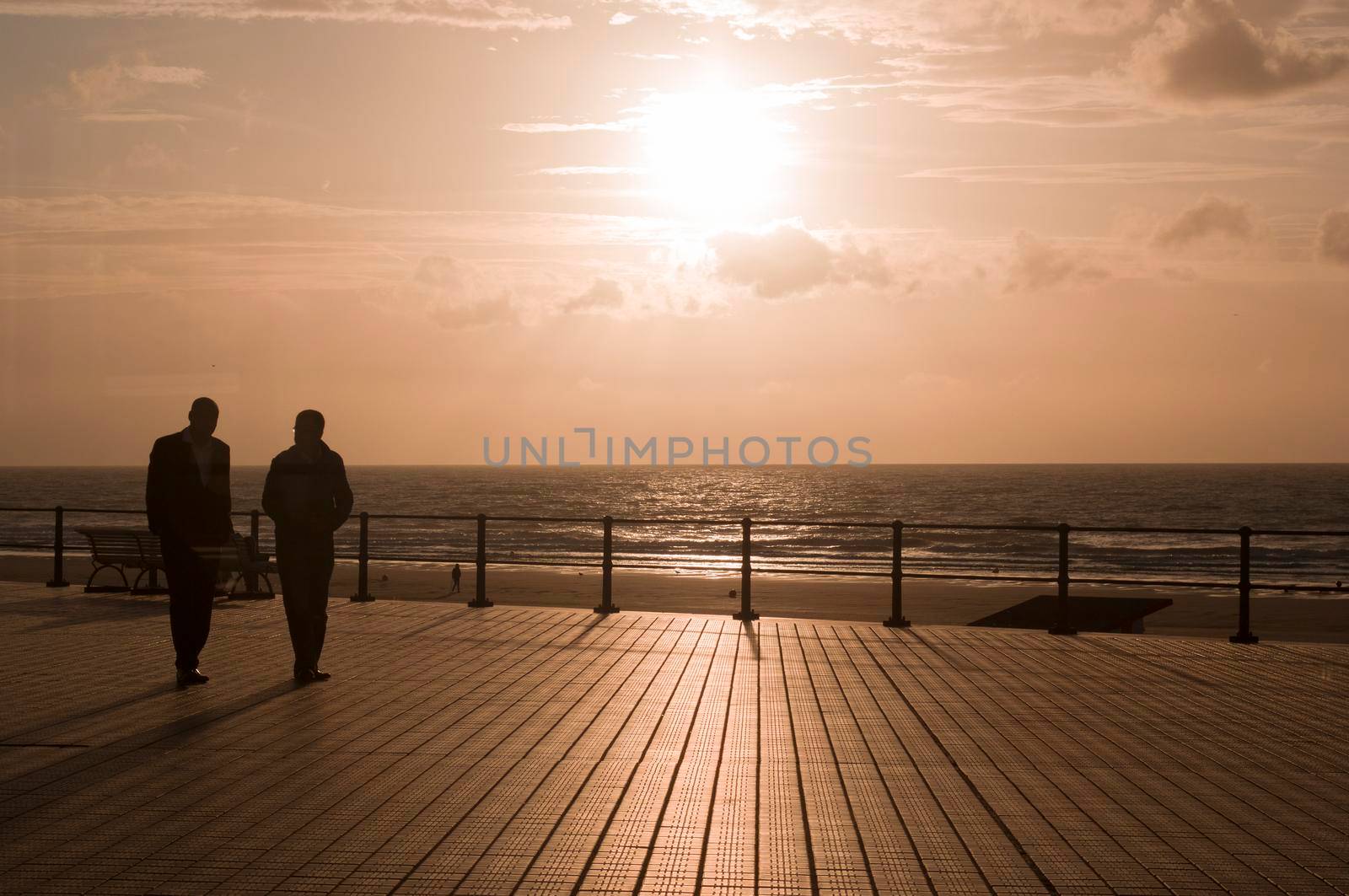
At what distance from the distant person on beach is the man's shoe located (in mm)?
611

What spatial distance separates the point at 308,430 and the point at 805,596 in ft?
70.3

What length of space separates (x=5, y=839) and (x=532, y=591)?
957 inches

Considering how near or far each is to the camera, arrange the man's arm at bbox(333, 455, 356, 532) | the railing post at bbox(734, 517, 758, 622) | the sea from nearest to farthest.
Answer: the man's arm at bbox(333, 455, 356, 532), the railing post at bbox(734, 517, 758, 622), the sea

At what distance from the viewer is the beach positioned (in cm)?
2412

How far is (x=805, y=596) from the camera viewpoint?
28797mm

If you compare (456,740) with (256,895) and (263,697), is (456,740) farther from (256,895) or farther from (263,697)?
(256,895)

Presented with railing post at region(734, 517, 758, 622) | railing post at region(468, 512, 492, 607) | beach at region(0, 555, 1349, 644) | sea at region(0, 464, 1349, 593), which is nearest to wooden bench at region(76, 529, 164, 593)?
sea at region(0, 464, 1349, 593)

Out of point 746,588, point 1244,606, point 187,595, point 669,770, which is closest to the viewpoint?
point 669,770

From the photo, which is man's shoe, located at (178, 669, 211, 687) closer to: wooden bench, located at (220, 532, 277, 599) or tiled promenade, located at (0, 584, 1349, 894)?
tiled promenade, located at (0, 584, 1349, 894)

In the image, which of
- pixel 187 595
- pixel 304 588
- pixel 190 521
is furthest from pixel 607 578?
pixel 190 521

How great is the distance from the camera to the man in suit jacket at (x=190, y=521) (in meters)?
8.11

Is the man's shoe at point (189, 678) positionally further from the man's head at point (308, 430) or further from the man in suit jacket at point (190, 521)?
the man's head at point (308, 430)

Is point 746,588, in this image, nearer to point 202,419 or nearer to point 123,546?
point 202,419

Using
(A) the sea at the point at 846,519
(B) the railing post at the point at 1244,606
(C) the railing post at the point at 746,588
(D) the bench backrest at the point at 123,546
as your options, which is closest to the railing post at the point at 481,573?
(A) the sea at the point at 846,519
